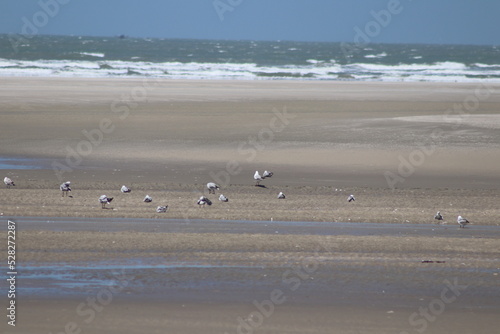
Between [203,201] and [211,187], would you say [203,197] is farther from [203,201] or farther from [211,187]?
[211,187]

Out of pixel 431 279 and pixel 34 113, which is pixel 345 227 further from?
pixel 34 113

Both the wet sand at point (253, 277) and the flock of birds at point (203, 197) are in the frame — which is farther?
the flock of birds at point (203, 197)

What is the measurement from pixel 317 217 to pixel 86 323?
569 cm

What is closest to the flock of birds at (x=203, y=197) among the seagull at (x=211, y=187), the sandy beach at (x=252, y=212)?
the seagull at (x=211, y=187)

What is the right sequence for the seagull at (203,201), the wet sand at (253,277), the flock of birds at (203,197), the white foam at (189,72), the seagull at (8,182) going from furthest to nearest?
the white foam at (189,72), the seagull at (8,182), the seagull at (203,201), the flock of birds at (203,197), the wet sand at (253,277)

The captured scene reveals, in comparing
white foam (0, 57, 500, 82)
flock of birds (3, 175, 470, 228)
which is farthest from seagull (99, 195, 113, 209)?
white foam (0, 57, 500, 82)

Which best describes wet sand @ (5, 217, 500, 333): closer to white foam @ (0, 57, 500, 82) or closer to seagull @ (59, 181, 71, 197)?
seagull @ (59, 181, 71, 197)

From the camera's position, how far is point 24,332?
685cm

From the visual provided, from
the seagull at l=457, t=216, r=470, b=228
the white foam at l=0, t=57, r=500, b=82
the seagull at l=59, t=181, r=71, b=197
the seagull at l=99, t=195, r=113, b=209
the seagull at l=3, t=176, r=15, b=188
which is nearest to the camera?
the seagull at l=457, t=216, r=470, b=228

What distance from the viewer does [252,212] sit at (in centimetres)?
1228

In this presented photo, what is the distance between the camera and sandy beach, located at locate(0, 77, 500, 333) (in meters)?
7.67

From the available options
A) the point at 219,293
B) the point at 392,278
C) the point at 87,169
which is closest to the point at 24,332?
the point at 219,293

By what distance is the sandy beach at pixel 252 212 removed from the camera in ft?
25.2

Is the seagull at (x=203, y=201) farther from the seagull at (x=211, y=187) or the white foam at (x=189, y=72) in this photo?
the white foam at (x=189, y=72)
